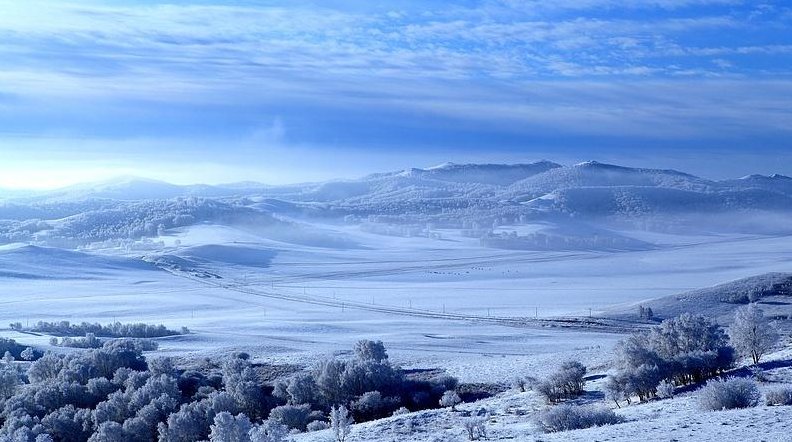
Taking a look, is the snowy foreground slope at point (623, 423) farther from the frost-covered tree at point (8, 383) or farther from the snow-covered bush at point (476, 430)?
the frost-covered tree at point (8, 383)

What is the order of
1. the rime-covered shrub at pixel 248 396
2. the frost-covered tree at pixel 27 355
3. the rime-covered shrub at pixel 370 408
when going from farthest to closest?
the frost-covered tree at pixel 27 355, the rime-covered shrub at pixel 248 396, the rime-covered shrub at pixel 370 408

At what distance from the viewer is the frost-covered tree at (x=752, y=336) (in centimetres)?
2042

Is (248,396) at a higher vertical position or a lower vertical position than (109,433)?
higher

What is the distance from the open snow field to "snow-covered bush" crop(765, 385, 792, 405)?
12.0m

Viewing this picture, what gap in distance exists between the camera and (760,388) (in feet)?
48.9

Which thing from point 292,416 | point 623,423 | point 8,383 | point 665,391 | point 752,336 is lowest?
point 8,383

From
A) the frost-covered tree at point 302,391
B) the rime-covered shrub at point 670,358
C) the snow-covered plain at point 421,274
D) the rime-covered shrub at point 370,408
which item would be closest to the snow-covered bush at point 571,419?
the snow-covered plain at point 421,274

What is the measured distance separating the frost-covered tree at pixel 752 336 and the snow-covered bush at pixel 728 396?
7.83 metres

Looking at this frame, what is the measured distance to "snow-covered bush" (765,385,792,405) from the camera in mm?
12562

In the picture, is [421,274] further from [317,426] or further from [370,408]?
[317,426]

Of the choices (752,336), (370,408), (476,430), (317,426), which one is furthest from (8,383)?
(752,336)

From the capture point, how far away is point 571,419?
12.8 meters

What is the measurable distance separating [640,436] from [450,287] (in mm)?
53669

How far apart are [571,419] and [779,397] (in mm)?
3241
